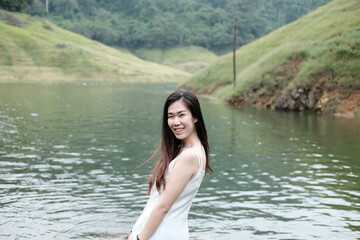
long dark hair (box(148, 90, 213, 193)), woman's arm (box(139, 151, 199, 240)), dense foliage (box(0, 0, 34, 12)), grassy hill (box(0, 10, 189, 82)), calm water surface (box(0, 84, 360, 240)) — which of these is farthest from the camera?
dense foliage (box(0, 0, 34, 12))

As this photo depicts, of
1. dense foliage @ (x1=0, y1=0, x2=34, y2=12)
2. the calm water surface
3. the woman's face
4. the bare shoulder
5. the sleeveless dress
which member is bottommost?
the calm water surface

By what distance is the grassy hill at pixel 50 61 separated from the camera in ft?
351

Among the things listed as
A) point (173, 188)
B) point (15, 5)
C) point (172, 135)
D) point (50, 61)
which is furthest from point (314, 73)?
point (15, 5)

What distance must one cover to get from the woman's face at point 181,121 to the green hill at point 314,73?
33.0 meters

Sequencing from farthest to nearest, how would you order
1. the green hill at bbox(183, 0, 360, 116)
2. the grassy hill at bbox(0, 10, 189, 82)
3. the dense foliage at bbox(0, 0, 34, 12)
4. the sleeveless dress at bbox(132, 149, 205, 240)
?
the dense foliage at bbox(0, 0, 34, 12), the grassy hill at bbox(0, 10, 189, 82), the green hill at bbox(183, 0, 360, 116), the sleeveless dress at bbox(132, 149, 205, 240)

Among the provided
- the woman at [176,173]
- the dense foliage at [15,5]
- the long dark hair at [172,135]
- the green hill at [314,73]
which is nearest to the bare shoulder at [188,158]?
the woman at [176,173]

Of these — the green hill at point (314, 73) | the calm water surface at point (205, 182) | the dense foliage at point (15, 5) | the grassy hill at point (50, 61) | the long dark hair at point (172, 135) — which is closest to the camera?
the long dark hair at point (172, 135)

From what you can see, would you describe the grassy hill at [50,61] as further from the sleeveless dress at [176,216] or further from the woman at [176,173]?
the sleeveless dress at [176,216]

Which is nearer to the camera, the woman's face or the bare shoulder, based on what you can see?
the bare shoulder

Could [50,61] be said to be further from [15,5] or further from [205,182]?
[205,182]

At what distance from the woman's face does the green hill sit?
108 ft

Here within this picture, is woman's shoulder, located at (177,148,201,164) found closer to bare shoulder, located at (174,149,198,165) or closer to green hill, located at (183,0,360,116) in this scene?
bare shoulder, located at (174,149,198,165)

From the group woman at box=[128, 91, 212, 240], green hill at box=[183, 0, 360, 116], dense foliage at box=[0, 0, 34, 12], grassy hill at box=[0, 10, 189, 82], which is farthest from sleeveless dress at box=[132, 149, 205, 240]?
dense foliage at box=[0, 0, 34, 12]

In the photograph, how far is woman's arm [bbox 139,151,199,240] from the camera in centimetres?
420
